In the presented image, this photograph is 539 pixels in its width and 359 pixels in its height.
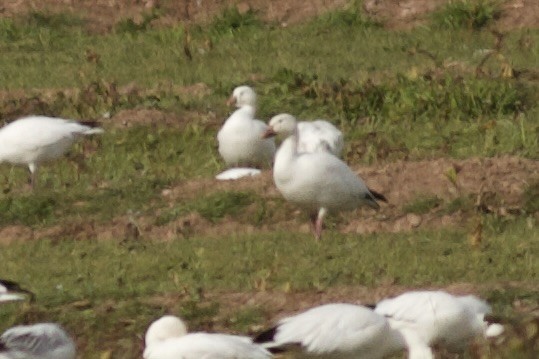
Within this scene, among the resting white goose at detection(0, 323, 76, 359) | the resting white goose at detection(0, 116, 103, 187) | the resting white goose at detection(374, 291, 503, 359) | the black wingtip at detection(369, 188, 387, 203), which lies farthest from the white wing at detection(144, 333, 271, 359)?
the resting white goose at detection(0, 116, 103, 187)

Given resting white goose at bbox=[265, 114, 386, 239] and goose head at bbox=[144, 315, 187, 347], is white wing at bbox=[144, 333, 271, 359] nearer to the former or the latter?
goose head at bbox=[144, 315, 187, 347]

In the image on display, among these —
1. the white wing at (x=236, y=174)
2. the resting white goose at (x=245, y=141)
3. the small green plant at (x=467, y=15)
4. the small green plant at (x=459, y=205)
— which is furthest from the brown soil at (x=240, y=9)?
the small green plant at (x=459, y=205)

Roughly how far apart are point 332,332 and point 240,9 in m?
12.2

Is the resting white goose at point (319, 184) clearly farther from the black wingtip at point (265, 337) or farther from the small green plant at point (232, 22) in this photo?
the small green plant at point (232, 22)

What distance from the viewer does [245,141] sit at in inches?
587

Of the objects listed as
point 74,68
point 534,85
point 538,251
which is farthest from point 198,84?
point 538,251

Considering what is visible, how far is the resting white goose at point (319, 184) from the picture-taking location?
12.8m

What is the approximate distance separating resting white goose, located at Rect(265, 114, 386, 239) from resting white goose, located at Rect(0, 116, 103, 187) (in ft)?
6.66

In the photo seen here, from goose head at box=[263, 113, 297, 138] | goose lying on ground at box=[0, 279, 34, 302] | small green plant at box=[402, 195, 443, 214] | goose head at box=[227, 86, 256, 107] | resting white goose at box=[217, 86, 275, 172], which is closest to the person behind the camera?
goose lying on ground at box=[0, 279, 34, 302]

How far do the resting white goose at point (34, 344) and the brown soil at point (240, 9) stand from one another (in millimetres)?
11225

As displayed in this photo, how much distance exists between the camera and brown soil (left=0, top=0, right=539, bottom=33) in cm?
1986

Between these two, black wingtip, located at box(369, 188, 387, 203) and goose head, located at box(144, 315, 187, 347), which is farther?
black wingtip, located at box(369, 188, 387, 203)

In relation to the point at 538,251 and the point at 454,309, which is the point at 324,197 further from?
the point at 454,309

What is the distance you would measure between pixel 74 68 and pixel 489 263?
7.80 metres
